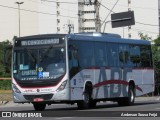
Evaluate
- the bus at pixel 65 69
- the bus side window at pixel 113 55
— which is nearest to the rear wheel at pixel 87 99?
the bus at pixel 65 69

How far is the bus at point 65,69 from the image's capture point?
24984mm

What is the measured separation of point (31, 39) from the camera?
25828 millimetres

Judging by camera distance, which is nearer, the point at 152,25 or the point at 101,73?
the point at 101,73

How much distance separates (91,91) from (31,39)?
3.38 meters

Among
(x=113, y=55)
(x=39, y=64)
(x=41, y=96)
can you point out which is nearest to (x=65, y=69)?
(x=39, y=64)

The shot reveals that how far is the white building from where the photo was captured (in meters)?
155

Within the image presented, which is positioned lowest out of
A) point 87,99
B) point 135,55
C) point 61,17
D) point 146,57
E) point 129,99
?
point 129,99

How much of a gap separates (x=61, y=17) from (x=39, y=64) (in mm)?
132008

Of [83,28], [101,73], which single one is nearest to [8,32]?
[83,28]

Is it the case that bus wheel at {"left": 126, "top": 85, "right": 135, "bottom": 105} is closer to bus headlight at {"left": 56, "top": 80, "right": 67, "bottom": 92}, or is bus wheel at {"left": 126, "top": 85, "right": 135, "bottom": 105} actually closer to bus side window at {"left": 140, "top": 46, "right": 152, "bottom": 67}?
bus side window at {"left": 140, "top": 46, "right": 152, "bottom": 67}

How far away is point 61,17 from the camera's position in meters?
157

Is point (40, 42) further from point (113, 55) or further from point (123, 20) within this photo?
point (123, 20)

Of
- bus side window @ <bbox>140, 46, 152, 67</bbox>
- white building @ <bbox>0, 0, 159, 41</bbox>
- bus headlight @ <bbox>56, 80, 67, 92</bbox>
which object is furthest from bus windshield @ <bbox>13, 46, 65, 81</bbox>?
white building @ <bbox>0, 0, 159, 41</bbox>

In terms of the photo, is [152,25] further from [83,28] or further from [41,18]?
[41,18]
